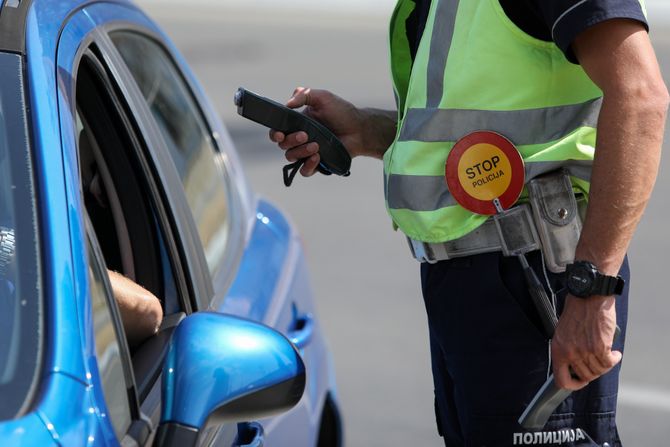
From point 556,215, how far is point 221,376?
2.67 feet

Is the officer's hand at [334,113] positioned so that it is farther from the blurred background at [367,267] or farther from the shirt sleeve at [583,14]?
the blurred background at [367,267]

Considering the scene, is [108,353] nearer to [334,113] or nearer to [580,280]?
[580,280]

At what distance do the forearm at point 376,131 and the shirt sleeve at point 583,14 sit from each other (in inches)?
29.8

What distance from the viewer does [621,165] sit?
2121 millimetres

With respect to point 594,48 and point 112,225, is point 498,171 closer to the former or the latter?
point 594,48

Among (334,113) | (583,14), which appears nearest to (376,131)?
→ (334,113)

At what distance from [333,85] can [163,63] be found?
7.42m

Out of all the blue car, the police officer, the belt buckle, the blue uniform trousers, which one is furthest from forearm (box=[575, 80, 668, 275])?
the blue car

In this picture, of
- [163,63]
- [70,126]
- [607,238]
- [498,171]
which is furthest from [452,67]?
[163,63]

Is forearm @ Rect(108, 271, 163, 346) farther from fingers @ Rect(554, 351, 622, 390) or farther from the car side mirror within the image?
fingers @ Rect(554, 351, 622, 390)

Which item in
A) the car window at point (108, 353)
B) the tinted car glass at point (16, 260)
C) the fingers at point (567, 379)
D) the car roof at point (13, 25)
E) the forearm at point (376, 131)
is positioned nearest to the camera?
the tinted car glass at point (16, 260)

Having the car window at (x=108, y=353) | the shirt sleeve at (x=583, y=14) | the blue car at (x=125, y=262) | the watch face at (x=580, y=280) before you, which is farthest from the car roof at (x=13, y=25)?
the watch face at (x=580, y=280)

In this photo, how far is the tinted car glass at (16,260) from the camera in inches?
66.9

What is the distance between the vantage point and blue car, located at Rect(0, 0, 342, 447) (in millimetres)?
1742
